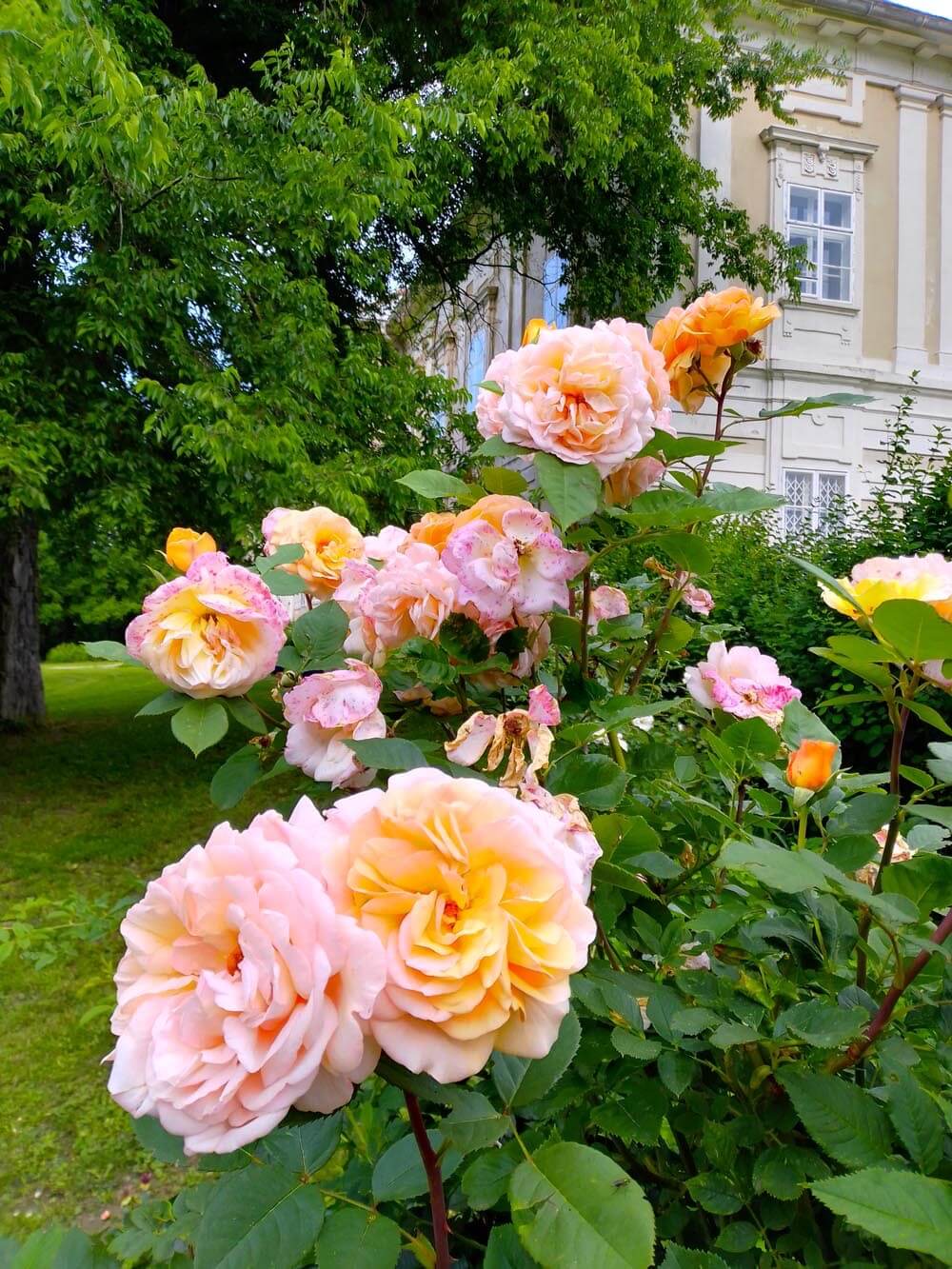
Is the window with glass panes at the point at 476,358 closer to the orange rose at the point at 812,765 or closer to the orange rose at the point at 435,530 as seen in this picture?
the orange rose at the point at 435,530

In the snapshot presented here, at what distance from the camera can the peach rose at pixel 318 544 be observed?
0.99m

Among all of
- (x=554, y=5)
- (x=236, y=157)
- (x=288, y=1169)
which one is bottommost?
(x=288, y=1169)

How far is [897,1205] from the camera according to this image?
1.52 ft

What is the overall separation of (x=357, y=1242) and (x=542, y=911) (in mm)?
273

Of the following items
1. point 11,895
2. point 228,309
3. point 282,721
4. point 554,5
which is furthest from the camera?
point 554,5

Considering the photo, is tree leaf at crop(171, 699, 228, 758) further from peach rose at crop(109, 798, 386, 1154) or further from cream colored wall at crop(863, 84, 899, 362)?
cream colored wall at crop(863, 84, 899, 362)

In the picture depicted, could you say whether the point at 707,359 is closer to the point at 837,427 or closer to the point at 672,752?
the point at 672,752

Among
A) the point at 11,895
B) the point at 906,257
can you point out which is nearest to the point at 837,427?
the point at 906,257

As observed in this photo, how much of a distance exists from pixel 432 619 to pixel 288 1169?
459 millimetres

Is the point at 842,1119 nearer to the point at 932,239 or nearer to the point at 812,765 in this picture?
the point at 812,765

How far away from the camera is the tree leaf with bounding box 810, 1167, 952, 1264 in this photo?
45 cm

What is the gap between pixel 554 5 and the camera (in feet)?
20.9

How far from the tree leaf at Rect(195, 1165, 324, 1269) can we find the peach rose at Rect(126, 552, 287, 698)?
427mm

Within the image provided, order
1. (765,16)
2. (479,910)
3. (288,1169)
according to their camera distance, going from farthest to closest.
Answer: (765,16) < (288,1169) < (479,910)
